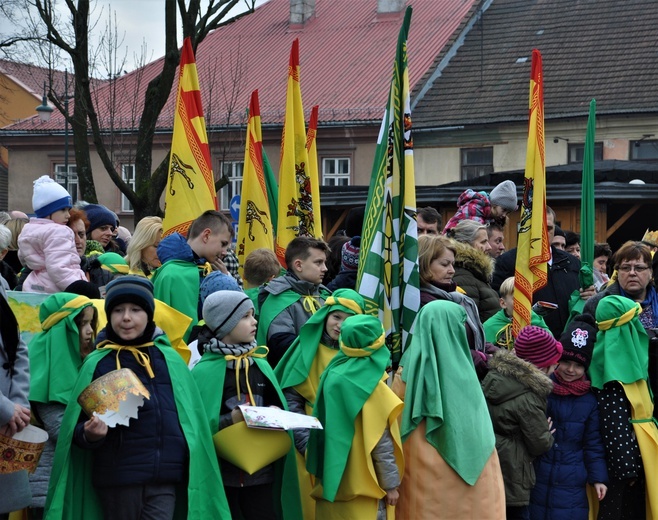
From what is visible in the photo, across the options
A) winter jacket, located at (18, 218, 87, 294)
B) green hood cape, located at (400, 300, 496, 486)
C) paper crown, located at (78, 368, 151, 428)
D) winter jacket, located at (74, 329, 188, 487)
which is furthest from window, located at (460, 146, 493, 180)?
paper crown, located at (78, 368, 151, 428)

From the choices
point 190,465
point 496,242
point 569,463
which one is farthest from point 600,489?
point 190,465

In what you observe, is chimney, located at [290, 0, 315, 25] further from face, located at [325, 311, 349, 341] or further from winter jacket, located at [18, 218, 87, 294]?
face, located at [325, 311, 349, 341]

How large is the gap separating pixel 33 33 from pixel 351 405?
2001 cm

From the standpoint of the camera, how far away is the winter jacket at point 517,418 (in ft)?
22.0

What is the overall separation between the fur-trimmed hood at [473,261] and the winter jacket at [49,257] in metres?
2.54

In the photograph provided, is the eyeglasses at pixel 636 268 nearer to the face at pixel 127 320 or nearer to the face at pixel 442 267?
the face at pixel 442 267

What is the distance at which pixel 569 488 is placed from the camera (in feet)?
23.7

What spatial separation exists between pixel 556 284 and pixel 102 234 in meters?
3.75

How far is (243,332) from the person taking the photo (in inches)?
234

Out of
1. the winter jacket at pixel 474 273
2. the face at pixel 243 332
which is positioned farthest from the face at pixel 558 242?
the face at pixel 243 332

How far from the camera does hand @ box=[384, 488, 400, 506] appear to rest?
5969 millimetres

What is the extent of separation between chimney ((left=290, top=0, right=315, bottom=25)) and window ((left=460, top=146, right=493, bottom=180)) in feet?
35.6

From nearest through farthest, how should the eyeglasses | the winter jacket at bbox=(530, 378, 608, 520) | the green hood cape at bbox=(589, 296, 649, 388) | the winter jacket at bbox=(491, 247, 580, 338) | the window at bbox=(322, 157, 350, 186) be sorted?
the winter jacket at bbox=(530, 378, 608, 520)
the green hood cape at bbox=(589, 296, 649, 388)
the eyeglasses
the winter jacket at bbox=(491, 247, 580, 338)
the window at bbox=(322, 157, 350, 186)

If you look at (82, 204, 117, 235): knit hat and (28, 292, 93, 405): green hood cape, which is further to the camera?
(82, 204, 117, 235): knit hat
